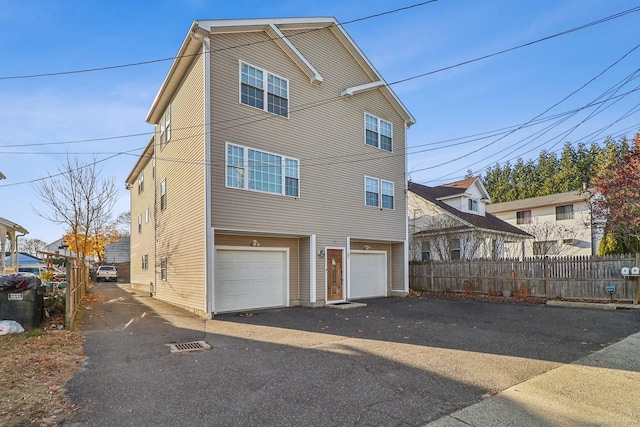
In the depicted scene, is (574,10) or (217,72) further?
(217,72)

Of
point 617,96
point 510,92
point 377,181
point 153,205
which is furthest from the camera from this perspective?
point 153,205

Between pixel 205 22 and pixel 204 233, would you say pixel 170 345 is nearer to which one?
pixel 204 233

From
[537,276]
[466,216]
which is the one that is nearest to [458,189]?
[466,216]

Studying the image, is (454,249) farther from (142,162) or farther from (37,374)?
(37,374)

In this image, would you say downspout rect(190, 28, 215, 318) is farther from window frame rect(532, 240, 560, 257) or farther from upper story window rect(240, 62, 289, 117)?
window frame rect(532, 240, 560, 257)

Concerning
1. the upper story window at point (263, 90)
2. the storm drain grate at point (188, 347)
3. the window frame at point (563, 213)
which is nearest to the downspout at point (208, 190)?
the upper story window at point (263, 90)

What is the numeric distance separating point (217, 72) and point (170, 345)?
7.59 metres

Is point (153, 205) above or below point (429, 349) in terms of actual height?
above

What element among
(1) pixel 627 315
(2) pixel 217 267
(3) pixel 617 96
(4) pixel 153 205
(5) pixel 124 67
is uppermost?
(5) pixel 124 67

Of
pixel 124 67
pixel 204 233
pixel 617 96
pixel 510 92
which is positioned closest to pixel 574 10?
pixel 617 96

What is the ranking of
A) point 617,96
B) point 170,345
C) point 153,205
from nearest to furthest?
1. point 170,345
2. point 617,96
3. point 153,205

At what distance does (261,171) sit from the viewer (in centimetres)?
1166

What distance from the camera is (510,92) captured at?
42.5 feet

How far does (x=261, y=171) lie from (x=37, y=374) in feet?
25.2
